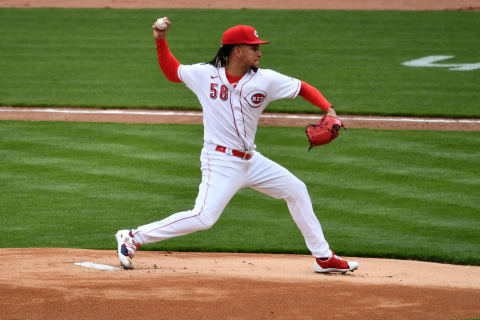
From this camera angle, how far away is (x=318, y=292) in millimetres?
6078

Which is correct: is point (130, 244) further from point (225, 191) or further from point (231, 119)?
point (231, 119)

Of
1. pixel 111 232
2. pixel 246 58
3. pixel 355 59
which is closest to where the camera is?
pixel 246 58

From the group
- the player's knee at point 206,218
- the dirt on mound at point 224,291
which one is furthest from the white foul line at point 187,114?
the player's knee at point 206,218

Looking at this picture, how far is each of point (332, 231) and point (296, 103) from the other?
785 centimetres

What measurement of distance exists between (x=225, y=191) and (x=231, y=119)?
530 millimetres

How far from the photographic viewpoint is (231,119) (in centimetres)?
644

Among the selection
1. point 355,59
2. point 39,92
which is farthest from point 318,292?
point 355,59

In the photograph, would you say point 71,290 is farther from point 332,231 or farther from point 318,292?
point 332,231

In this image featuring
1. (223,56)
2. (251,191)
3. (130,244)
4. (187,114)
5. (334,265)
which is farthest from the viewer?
(187,114)

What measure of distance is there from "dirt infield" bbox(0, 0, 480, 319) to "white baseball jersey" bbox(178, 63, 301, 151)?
3.43 feet

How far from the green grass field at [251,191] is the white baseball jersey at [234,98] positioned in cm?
191

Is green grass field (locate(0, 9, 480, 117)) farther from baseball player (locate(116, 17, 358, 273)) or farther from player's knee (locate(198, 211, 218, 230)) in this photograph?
player's knee (locate(198, 211, 218, 230))

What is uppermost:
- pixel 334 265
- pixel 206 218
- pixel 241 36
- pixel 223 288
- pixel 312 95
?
pixel 241 36

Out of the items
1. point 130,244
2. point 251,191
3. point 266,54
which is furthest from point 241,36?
point 266,54
